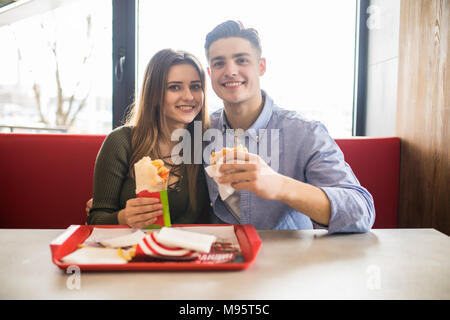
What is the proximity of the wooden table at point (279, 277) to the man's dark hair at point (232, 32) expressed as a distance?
915 millimetres

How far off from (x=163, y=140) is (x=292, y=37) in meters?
1.52

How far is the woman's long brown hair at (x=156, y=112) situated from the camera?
1.60 meters

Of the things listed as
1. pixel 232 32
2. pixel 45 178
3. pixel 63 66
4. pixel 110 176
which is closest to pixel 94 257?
pixel 110 176

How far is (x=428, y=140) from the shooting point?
184 centimetres

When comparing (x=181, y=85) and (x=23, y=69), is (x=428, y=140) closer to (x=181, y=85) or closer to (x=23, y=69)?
(x=181, y=85)

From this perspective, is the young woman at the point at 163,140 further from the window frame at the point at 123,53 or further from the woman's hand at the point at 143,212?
the window frame at the point at 123,53

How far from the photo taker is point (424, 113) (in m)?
1.86

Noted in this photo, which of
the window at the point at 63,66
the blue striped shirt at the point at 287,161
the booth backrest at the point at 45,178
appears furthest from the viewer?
the window at the point at 63,66

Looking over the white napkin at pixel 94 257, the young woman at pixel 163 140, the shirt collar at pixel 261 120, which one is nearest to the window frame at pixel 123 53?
the young woman at pixel 163 140

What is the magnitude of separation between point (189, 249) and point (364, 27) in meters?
2.46

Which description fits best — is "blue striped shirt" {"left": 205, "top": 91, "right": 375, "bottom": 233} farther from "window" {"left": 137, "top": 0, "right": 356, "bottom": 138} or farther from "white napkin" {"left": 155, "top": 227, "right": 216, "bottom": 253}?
"window" {"left": 137, "top": 0, "right": 356, "bottom": 138}

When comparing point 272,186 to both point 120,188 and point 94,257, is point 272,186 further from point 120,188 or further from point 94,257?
point 120,188

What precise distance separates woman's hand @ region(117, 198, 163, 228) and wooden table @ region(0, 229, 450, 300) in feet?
0.76

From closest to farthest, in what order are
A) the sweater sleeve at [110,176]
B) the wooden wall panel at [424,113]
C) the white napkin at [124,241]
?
1. the white napkin at [124,241]
2. the sweater sleeve at [110,176]
3. the wooden wall panel at [424,113]
